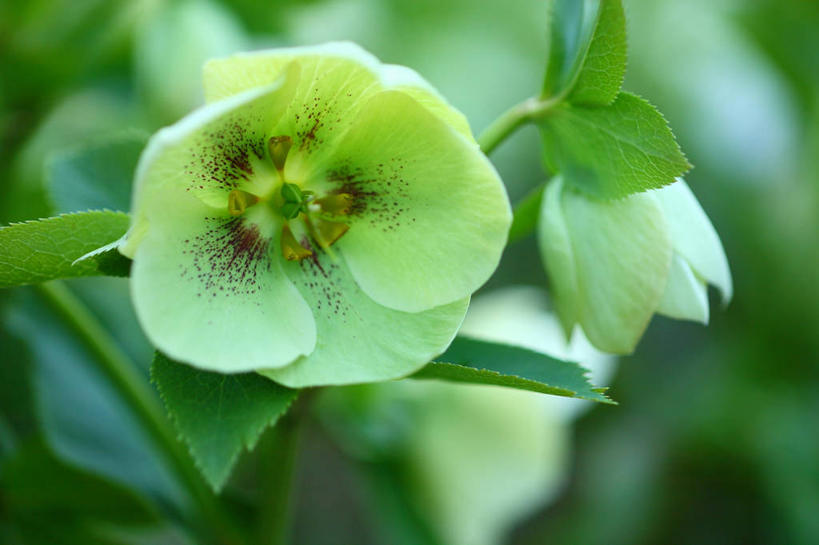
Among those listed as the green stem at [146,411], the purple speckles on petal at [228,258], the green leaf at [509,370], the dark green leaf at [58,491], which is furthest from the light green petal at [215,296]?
the dark green leaf at [58,491]

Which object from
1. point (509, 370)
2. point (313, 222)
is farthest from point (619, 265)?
point (313, 222)

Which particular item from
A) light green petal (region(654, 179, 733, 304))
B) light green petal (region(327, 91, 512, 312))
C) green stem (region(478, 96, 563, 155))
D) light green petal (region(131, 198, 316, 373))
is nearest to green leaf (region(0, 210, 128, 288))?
light green petal (region(131, 198, 316, 373))

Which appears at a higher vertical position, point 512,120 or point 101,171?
point 512,120

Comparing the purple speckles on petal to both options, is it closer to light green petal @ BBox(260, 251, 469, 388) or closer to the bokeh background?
light green petal @ BBox(260, 251, 469, 388)

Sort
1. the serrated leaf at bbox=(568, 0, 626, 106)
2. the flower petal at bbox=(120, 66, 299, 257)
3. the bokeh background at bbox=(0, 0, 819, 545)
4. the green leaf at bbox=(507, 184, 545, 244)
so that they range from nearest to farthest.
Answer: the flower petal at bbox=(120, 66, 299, 257)
the serrated leaf at bbox=(568, 0, 626, 106)
the green leaf at bbox=(507, 184, 545, 244)
the bokeh background at bbox=(0, 0, 819, 545)

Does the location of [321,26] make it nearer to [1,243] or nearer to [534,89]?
[534,89]

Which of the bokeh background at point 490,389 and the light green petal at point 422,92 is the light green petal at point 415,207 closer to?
the light green petal at point 422,92

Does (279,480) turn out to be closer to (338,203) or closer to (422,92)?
(338,203)
